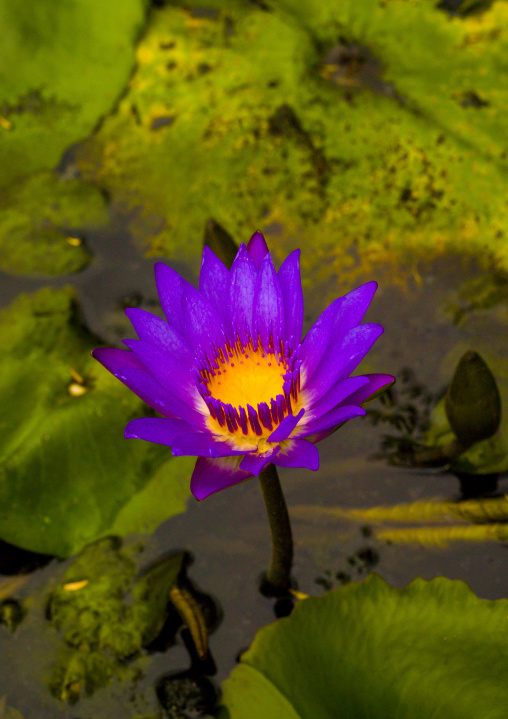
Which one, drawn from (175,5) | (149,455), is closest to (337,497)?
(149,455)

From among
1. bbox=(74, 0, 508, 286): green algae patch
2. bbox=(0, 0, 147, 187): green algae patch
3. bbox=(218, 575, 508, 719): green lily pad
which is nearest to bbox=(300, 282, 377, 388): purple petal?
bbox=(218, 575, 508, 719): green lily pad

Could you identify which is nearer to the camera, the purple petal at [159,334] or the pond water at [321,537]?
the purple petal at [159,334]

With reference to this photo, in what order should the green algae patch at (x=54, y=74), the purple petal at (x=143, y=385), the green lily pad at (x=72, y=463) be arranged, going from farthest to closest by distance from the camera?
the green algae patch at (x=54, y=74), the green lily pad at (x=72, y=463), the purple petal at (x=143, y=385)

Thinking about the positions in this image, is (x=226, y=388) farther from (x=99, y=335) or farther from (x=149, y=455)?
(x=99, y=335)

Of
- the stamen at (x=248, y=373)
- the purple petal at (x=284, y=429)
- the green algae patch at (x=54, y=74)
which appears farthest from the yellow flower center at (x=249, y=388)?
the green algae patch at (x=54, y=74)

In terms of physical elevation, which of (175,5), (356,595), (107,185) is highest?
(175,5)

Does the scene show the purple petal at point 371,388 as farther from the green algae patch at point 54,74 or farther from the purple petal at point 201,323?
the green algae patch at point 54,74

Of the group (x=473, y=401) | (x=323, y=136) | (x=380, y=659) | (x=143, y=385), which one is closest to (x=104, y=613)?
(x=380, y=659)
